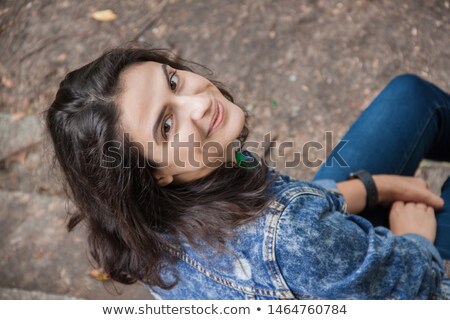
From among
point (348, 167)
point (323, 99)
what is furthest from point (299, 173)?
point (348, 167)

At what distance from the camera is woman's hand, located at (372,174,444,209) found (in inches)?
68.8

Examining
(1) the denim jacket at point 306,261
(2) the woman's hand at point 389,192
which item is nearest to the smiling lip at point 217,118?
(1) the denim jacket at point 306,261

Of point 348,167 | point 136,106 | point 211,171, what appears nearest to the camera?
point 136,106

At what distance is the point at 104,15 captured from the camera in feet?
10.2

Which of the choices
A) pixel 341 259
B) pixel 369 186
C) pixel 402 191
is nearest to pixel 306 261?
pixel 341 259

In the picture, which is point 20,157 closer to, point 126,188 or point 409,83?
point 126,188

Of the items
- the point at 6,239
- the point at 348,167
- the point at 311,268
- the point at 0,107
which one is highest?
the point at 311,268

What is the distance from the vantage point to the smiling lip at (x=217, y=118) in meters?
1.42

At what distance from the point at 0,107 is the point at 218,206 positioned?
2.13 metres

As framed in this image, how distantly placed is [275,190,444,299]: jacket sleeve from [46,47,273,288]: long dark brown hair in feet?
0.46

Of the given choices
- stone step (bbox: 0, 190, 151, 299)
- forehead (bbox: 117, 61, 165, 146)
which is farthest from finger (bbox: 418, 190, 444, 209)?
stone step (bbox: 0, 190, 151, 299)

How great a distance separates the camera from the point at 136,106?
4.35 ft

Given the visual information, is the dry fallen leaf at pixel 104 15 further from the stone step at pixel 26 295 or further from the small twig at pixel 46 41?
the stone step at pixel 26 295

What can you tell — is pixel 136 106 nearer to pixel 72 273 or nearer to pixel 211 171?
pixel 211 171
